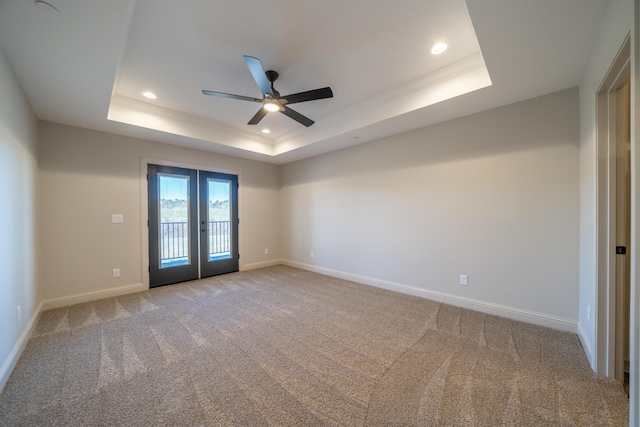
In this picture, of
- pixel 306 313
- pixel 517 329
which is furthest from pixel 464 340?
pixel 306 313

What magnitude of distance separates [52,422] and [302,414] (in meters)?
1.54

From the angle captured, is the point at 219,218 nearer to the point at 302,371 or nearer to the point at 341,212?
the point at 341,212

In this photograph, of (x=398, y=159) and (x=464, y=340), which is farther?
(x=398, y=159)

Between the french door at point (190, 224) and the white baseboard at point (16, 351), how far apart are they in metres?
1.44

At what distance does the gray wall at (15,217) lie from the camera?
75.2 inches

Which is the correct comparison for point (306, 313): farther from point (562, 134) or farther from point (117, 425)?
point (562, 134)

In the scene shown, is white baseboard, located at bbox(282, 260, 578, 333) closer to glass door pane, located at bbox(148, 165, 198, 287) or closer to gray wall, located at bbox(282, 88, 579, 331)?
gray wall, located at bbox(282, 88, 579, 331)

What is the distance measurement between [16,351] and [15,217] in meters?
1.21

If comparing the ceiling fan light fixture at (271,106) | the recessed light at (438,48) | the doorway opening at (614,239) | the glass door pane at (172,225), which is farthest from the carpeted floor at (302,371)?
the recessed light at (438,48)

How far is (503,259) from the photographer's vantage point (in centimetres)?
284

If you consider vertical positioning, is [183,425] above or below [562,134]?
below

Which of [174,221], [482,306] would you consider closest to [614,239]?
[482,306]

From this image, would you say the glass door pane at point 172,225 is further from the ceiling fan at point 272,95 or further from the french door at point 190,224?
the ceiling fan at point 272,95

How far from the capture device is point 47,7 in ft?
4.82
